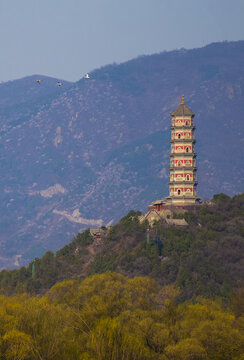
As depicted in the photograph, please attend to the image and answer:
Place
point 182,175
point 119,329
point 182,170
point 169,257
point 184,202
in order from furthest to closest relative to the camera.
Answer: point 184,202
point 182,170
point 182,175
point 169,257
point 119,329

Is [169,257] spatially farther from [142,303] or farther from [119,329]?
[119,329]

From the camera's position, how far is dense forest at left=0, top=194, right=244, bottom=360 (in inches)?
3302

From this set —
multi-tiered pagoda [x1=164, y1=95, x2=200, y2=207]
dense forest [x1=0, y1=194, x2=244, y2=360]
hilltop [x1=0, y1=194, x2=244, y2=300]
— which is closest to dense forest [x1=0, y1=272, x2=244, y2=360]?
dense forest [x1=0, y1=194, x2=244, y2=360]

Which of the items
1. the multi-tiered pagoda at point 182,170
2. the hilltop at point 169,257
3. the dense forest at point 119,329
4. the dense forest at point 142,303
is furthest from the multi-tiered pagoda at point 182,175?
the dense forest at point 119,329

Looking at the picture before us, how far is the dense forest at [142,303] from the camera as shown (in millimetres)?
83875

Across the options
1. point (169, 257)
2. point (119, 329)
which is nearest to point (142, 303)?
point (119, 329)

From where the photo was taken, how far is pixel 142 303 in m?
100

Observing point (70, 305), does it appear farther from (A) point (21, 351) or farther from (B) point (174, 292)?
(A) point (21, 351)

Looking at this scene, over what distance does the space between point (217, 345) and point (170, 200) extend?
87799mm

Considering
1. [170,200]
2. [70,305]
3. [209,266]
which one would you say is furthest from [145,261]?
[70,305]

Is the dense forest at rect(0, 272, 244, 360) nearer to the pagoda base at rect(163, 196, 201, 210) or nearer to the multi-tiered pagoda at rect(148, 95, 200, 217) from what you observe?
the pagoda base at rect(163, 196, 201, 210)

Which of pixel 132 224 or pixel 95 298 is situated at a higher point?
pixel 132 224

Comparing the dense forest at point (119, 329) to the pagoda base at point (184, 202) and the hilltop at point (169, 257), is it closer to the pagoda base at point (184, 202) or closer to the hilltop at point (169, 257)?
the hilltop at point (169, 257)

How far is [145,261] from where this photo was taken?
15538 centimetres
